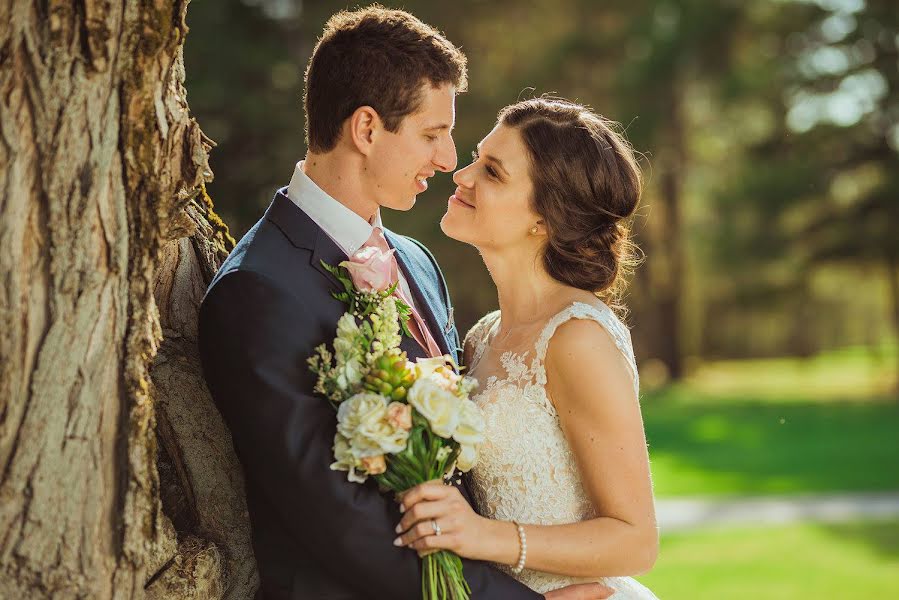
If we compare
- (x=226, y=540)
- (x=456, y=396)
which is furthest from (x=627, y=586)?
(x=226, y=540)

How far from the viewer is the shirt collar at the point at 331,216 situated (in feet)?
10.3

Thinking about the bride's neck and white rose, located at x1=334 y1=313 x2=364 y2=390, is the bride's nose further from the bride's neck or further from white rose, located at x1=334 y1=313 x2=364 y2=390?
white rose, located at x1=334 y1=313 x2=364 y2=390

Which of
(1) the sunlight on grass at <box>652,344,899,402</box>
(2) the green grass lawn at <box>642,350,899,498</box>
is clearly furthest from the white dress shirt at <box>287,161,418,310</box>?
(1) the sunlight on grass at <box>652,344,899,402</box>

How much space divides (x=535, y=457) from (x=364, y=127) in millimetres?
1166

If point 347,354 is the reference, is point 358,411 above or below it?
below

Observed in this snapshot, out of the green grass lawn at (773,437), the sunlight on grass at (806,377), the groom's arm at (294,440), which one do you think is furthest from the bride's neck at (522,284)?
the sunlight on grass at (806,377)

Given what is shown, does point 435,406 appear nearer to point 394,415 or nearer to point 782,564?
point 394,415

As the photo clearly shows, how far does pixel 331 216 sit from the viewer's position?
10.3ft

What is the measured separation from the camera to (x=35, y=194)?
2305 millimetres

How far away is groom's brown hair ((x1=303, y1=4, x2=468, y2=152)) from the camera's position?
3.25 metres

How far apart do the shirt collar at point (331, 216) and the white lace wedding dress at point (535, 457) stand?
2.14ft

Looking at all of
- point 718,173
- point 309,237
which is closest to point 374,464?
point 309,237

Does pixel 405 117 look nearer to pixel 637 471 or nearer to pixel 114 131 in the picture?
pixel 114 131

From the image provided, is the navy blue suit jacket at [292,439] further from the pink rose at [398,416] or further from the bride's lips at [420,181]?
the bride's lips at [420,181]
